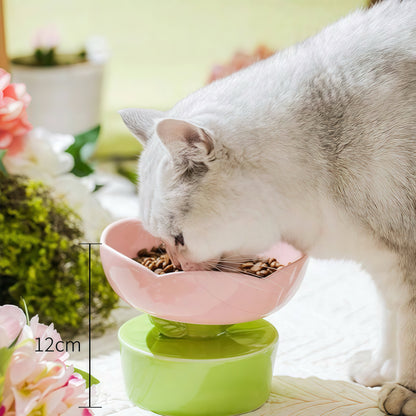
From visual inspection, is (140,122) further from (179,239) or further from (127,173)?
(127,173)

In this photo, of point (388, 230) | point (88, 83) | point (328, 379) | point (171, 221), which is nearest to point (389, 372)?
point (328, 379)

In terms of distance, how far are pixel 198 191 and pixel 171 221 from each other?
0.22 feet

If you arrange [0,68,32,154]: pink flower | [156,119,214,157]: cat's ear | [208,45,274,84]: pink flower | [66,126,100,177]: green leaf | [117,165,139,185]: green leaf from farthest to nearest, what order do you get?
1. [208,45,274,84]: pink flower
2. [117,165,139,185]: green leaf
3. [66,126,100,177]: green leaf
4. [0,68,32,154]: pink flower
5. [156,119,214,157]: cat's ear

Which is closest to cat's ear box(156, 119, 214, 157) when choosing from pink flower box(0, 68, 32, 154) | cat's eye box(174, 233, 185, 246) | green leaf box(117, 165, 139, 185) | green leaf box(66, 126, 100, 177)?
cat's eye box(174, 233, 185, 246)

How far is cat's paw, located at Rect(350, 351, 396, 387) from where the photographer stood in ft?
4.13

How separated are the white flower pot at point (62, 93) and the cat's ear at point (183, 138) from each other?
1636mm

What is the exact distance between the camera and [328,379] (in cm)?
127

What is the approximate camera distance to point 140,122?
1.17 m

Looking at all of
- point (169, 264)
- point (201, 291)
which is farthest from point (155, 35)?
point (201, 291)

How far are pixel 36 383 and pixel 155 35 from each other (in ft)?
7.05

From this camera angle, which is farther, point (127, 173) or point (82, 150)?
point (127, 173)

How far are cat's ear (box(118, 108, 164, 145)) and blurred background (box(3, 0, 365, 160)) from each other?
5.05 feet

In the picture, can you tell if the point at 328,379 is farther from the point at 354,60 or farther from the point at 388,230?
the point at 354,60

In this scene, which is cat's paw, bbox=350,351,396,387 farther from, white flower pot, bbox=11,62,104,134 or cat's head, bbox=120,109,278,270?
white flower pot, bbox=11,62,104,134
